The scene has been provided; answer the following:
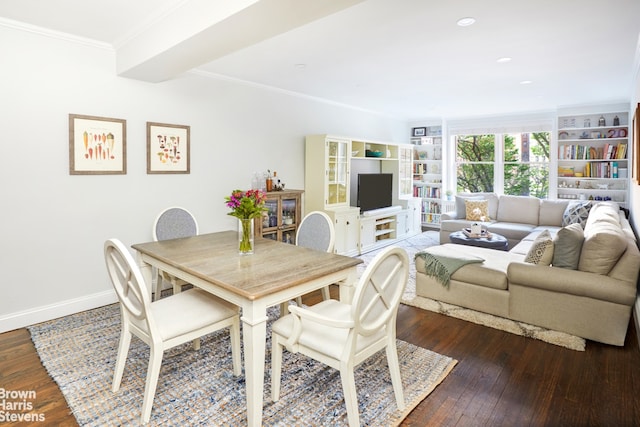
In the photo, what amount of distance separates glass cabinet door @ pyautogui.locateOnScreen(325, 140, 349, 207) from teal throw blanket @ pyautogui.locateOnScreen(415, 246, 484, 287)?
1.95 meters

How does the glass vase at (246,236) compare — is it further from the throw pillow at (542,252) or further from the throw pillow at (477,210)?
the throw pillow at (477,210)

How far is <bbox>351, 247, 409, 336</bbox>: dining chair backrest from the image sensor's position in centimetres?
163

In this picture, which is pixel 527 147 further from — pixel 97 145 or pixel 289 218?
pixel 97 145

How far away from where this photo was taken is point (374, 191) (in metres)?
6.20

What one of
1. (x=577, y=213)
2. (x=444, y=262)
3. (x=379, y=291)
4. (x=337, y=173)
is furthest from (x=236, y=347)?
(x=577, y=213)

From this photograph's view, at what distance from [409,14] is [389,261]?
1.85 meters

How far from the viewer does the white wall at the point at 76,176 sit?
2.91 metres

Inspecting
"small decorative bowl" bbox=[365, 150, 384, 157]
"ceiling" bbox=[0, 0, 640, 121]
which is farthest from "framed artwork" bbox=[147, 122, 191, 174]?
"small decorative bowl" bbox=[365, 150, 384, 157]

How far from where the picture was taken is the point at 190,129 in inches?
156

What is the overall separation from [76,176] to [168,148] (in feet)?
2.90

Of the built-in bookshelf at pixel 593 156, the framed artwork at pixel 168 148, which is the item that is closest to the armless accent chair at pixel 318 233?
the framed artwork at pixel 168 148

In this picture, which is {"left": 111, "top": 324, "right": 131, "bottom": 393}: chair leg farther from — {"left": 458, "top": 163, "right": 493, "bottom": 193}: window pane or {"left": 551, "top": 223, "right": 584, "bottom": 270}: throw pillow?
{"left": 458, "top": 163, "right": 493, "bottom": 193}: window pane

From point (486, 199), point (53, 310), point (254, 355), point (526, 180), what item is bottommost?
point (53, 310)

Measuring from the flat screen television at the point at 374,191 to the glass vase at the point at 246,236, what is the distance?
11.7 feet
